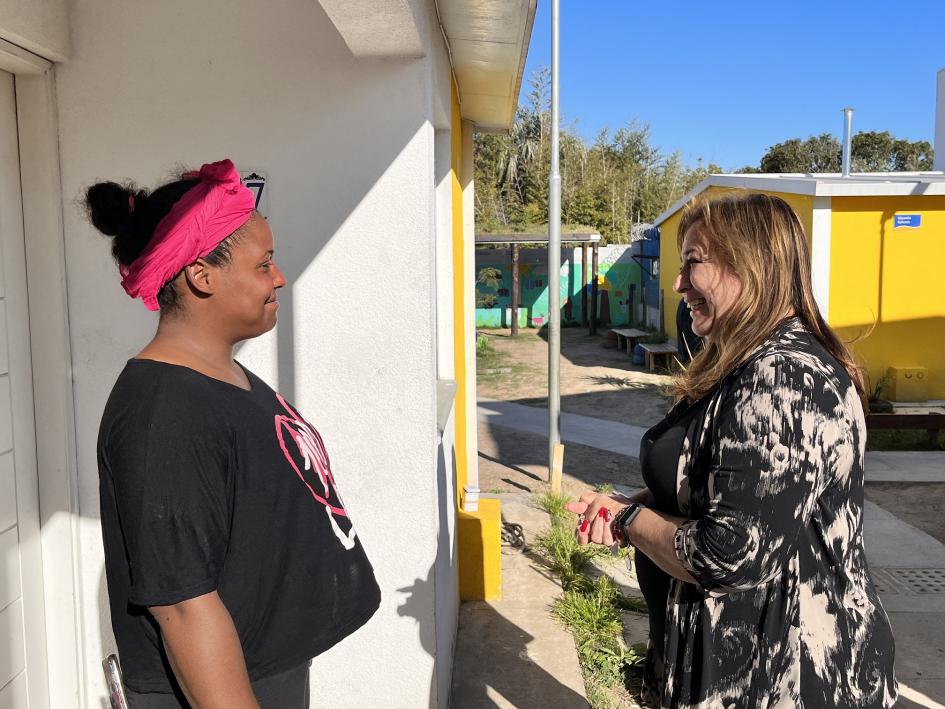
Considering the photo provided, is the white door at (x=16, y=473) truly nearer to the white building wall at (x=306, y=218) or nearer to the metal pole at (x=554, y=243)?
the white building wall at (x=306, y=218)

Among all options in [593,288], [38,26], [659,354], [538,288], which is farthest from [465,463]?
[538,288]

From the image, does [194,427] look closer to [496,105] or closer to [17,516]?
[17,516]

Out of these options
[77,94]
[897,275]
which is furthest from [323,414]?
[897,275]

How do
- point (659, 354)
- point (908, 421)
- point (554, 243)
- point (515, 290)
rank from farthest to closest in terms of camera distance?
point (515, 290)
point (659, 354)
point (908, 421)
point (554, 243)

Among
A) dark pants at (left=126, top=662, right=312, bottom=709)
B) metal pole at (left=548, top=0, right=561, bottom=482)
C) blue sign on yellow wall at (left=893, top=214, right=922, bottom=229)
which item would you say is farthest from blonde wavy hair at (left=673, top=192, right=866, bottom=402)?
blue sign on yellow wall at (left=893, top=214, right=922, bottom=229)

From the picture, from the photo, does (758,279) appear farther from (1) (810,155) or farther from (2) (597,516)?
(1) (810,155)

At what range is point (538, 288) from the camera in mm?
24484

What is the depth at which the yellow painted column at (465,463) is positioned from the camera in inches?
183

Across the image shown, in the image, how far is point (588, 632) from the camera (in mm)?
4332

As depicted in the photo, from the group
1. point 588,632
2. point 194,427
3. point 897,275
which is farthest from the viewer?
point 897,275

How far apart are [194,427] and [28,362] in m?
1.76

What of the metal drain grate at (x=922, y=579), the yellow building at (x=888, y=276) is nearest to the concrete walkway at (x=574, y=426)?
the yellow building at (x=888, y=276)

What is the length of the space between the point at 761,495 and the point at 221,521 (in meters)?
1.01

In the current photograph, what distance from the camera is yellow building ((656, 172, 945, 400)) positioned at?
40.1 feet
